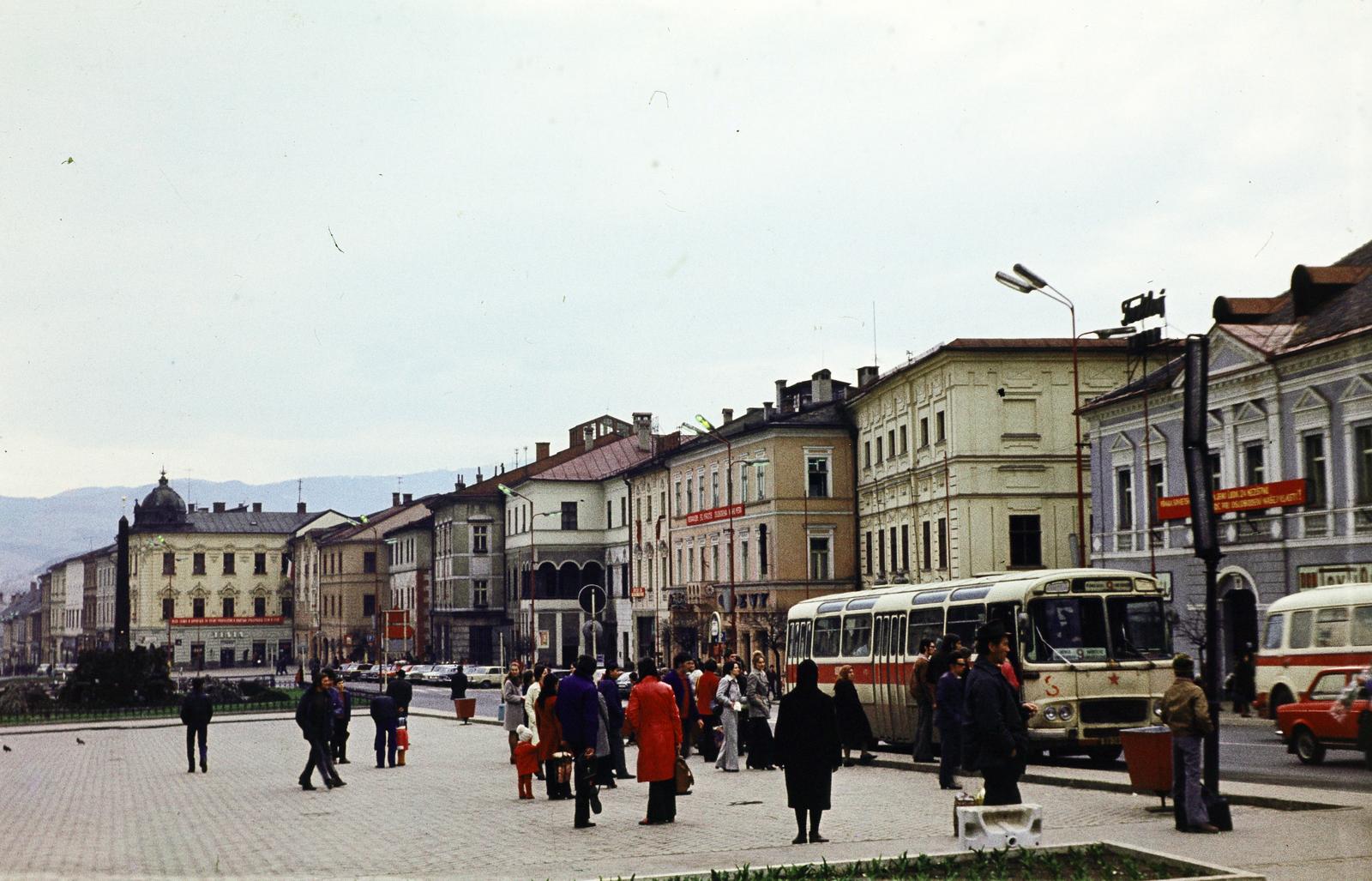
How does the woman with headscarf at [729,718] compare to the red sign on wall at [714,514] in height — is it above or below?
below

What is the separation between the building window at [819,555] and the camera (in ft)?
234

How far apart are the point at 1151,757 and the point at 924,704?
279 inches

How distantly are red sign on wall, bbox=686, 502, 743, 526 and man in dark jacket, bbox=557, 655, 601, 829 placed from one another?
52.7 metres

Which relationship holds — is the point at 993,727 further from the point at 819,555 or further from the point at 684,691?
the point at 819,555

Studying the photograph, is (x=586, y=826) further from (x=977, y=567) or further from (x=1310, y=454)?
(x=977, y=567)

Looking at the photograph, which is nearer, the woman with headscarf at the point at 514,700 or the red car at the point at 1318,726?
the red car at the point at 1318,726

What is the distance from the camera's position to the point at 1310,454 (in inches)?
1577

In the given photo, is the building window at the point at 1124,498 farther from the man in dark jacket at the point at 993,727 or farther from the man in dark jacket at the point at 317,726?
the man in dark jacket at the point at 993,727

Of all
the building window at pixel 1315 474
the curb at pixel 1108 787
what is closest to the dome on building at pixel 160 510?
the building window at pixel 1315 474

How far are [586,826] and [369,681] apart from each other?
75.4m

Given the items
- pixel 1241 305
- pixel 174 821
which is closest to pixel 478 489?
pixel 1241 305

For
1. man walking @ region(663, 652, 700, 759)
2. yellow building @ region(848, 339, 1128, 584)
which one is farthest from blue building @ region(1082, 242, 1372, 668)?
man walking @ region(663, 652, 700, 759)

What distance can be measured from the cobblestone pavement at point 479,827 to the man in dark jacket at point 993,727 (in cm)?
74

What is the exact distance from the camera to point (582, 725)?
18.0 metres
